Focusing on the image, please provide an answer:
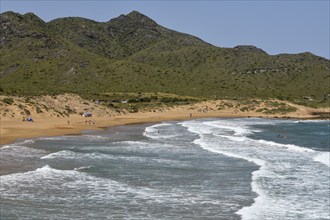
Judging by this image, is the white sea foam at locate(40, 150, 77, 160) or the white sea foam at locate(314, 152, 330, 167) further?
the white sea foam at locate(314, 152, 330, 167)

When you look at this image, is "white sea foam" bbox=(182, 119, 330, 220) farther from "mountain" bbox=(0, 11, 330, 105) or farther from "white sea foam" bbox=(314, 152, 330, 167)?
"mountain" bbox=(0, 11, 330, 105)

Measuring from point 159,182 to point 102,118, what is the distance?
164 ft

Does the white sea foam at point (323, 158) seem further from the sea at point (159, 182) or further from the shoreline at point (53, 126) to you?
the shoreline at point (53, 126)

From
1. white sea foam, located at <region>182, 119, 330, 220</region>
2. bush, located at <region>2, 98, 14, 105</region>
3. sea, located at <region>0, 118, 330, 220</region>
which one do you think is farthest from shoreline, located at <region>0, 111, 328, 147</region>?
white sea foam, located at <region>182, 119, 330, 220</region>

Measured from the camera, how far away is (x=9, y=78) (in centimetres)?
11881

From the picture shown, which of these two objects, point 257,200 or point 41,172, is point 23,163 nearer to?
point 41,172

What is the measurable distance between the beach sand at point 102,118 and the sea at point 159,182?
7795 mm

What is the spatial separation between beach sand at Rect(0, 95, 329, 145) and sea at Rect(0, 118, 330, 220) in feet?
25.6

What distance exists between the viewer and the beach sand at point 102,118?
Result: 152 ft

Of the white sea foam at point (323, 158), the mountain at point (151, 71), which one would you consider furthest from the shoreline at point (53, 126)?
the mountain at point (151, 71)

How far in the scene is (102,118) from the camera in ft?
236

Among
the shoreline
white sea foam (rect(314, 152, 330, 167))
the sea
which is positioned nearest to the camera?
the sea

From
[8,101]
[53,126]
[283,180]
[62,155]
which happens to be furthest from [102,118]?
[283,180]

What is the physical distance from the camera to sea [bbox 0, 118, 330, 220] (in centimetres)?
1734
